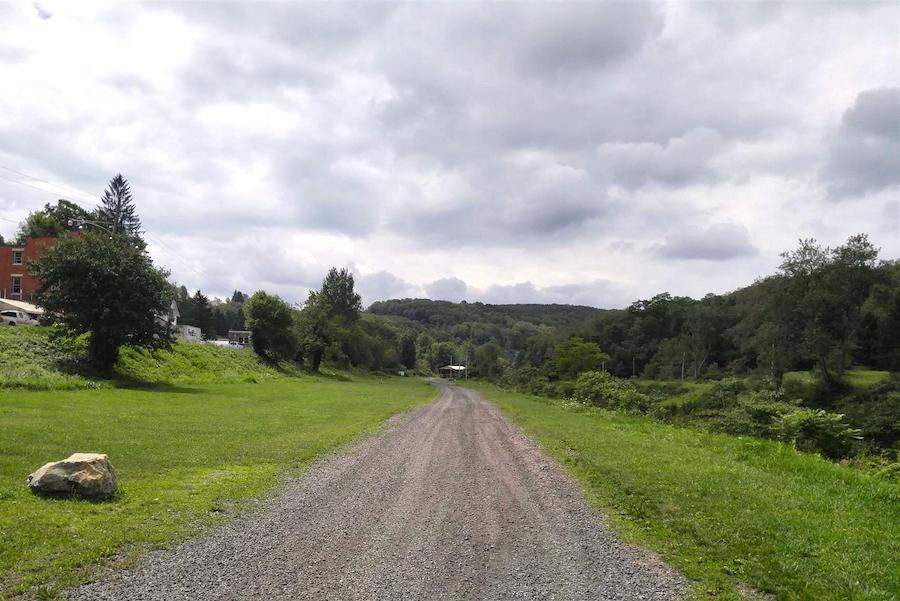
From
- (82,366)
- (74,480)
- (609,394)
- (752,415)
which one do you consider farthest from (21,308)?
(752,415)

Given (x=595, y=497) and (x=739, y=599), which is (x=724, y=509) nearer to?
(x=595, y=497)

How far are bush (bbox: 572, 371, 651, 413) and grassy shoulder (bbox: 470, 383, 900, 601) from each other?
887 inches

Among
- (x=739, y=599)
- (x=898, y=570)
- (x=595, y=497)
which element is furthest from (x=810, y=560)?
(x=595, y=497)

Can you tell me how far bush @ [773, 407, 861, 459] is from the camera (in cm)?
1647

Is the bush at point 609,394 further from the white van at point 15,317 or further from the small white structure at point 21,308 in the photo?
the small white structure at point 21,308

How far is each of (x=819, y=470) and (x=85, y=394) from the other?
27.1m

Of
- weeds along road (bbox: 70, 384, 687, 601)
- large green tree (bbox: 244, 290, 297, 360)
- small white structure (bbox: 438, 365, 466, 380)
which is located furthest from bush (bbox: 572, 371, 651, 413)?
small white structure (bbox: 438, 365, 466, 380)

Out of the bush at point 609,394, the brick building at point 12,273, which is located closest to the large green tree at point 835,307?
the bush at point 609,394

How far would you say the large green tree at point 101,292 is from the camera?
3094cm

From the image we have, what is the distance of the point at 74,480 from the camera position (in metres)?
7.82

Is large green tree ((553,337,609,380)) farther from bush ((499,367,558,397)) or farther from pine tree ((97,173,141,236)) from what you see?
pine tree ((97,173,141,236))

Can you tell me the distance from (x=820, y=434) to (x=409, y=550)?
15731 millimetres

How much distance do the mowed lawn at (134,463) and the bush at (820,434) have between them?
13764 millimetres

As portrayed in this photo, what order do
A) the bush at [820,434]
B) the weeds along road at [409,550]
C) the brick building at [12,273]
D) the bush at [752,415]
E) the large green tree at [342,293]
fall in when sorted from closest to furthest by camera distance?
the weeds along road at [409,550], the bush at [820,434], the bush at [752,415], the brick building at [12,273], the large green tree at [342,293]
